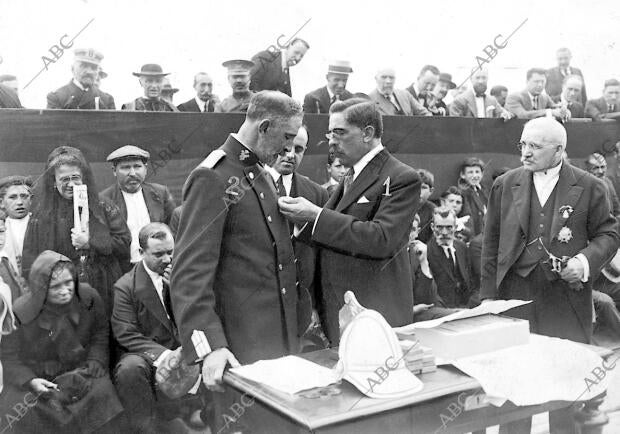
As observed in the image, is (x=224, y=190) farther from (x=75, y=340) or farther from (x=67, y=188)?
(x=67, y=188)

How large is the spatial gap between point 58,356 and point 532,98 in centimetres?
580

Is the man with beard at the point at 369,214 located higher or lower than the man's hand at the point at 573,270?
higher

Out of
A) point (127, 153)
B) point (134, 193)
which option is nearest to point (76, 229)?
point (134, 193)

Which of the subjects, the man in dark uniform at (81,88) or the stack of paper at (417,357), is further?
the man in dark uniform at (81,88)

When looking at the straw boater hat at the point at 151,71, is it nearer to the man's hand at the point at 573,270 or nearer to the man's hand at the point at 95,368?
the man's hand at the point at 95,368

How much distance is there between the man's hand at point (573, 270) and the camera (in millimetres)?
3031

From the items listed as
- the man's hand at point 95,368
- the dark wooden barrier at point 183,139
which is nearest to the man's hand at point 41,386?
the man's hand at point 95,368

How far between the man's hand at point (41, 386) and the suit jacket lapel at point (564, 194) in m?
2.66

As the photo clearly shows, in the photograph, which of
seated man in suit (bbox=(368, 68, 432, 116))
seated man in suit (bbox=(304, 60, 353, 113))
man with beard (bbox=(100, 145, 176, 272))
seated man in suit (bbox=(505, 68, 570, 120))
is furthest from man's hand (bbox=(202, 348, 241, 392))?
seated man in suit (bbox=(505, 68, 570, 120))

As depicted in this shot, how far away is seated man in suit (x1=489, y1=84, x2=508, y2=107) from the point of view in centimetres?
744

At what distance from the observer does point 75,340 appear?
11.0ft

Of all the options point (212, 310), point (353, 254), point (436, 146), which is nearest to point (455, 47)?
point (436, 146)

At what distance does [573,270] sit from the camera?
9.96 ft

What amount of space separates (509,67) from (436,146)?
2.10 meters
